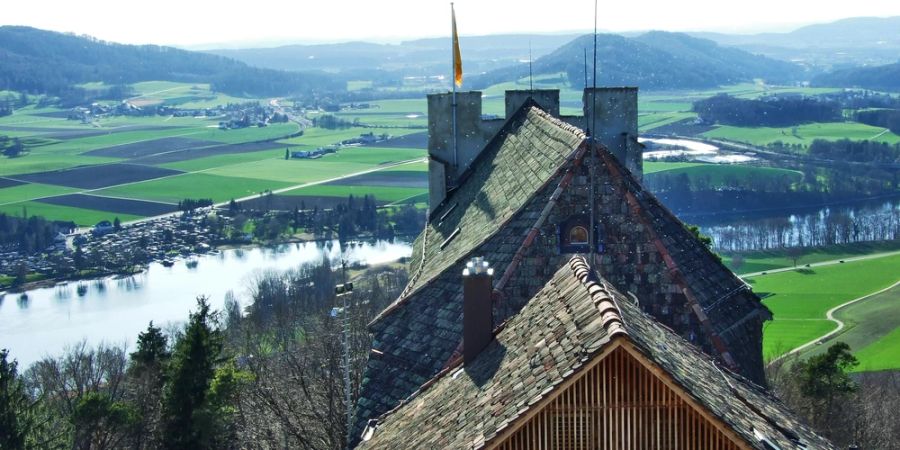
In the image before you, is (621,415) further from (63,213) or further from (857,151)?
(857,151)

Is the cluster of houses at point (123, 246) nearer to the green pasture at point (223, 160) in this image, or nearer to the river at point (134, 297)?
the river at point (134, 297)

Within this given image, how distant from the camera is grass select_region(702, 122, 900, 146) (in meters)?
184

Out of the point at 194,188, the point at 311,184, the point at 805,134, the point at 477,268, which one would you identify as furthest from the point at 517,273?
the point at 805,134

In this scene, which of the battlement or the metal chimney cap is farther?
the battlement

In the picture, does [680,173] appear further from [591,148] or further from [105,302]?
[591,148]

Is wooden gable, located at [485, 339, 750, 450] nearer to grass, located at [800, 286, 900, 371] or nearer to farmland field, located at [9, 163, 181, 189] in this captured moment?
grass, located at [800, 286, 900, 371]

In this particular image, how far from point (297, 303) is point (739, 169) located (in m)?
92.4

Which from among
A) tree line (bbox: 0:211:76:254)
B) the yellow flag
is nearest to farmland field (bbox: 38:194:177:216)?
tree line (bbox: 0:211:76:254)

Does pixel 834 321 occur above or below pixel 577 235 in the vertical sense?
below

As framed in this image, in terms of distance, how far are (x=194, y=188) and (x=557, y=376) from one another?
15193 centimetres

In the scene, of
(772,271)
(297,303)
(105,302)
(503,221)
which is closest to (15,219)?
(105,302)

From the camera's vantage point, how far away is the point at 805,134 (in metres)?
192

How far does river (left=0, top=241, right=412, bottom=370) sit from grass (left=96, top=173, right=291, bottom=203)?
124 feet

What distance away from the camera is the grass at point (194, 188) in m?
152
